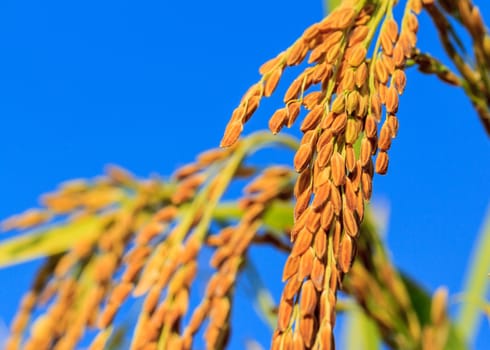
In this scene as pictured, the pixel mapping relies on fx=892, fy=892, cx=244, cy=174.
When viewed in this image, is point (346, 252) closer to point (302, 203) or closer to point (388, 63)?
point (302, 203)

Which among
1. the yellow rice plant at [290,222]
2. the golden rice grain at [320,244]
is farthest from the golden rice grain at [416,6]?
the golden rice grain at [320,244]

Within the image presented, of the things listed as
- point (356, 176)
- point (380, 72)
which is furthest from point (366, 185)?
point (380, 72)

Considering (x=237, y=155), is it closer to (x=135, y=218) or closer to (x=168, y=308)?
(x=135, y=218)

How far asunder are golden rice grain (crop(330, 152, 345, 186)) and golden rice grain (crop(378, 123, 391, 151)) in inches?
1.4

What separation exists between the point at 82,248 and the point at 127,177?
17 centimetres

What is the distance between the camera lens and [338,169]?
2.01 ft

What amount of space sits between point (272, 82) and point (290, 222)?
925 millimetres

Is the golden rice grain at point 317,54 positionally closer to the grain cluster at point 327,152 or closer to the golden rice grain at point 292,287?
the grain cluster at point 327,152

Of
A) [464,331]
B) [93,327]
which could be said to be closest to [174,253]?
[93,327]

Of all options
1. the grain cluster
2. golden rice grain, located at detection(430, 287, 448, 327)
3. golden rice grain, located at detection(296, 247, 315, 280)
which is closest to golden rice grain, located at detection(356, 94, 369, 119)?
the grain cluster

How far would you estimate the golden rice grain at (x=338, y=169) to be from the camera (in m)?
0.61

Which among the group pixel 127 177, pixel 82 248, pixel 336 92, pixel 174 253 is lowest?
pixel 336 92

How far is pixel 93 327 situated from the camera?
125 centimetres

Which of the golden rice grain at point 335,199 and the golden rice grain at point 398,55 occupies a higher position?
the golden rice grain at point 398,55
